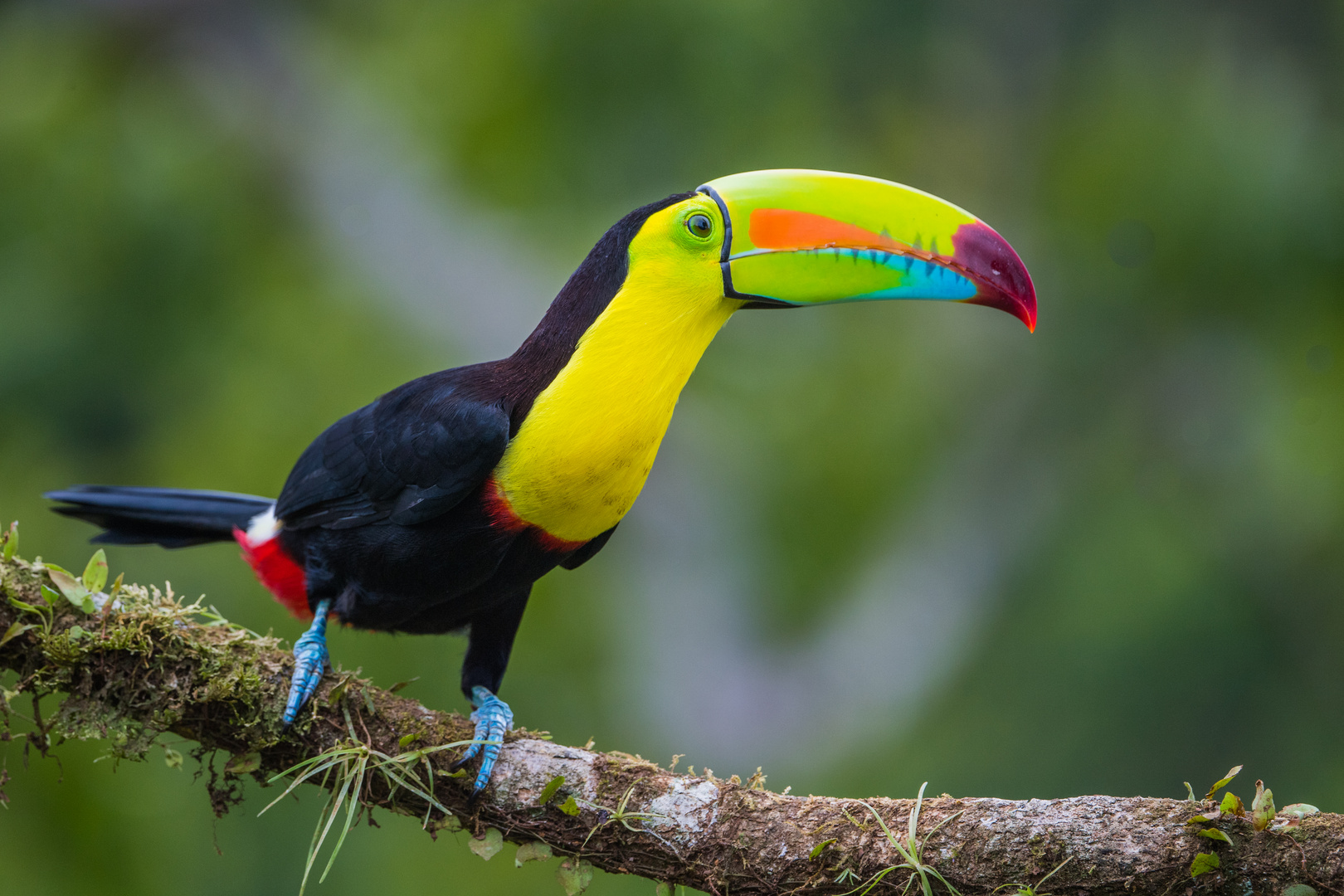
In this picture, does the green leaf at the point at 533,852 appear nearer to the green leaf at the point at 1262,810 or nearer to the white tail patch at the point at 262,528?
the white tail patch at the point at 262,528

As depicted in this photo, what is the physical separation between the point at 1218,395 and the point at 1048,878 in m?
4.65

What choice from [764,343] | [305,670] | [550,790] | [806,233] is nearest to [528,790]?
[550,790]

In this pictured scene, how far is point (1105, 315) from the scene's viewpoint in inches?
230

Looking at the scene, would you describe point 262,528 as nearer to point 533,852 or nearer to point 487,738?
point 487,738

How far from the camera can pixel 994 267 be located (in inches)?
87.7

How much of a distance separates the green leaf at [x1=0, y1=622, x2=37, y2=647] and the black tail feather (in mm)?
709

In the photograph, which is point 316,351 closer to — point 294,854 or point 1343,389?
point 294,854

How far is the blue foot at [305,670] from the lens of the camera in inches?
83.6

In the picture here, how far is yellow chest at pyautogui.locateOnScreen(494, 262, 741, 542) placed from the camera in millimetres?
2123

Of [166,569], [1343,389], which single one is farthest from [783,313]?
[166,569]

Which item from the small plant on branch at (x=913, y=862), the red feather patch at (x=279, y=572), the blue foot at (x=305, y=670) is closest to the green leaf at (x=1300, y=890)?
the small plant on branch at (x=913, y=862)

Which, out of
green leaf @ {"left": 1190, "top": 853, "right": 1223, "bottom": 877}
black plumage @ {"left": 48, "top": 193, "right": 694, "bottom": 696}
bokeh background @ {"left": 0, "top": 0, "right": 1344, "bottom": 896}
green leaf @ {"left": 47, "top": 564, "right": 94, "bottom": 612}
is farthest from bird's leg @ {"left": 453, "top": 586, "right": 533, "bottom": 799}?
bokeh background @ {"left": 0, "top": 0, "right": 1344, "bottom": 896}

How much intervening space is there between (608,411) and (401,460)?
0.47 m

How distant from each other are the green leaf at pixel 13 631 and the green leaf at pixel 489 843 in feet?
2.81
